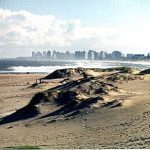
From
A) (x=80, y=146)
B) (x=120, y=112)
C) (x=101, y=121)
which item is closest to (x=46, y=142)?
(x=80, y=146)

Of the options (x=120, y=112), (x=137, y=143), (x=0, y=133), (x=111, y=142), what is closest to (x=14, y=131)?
(x=0, y=133)

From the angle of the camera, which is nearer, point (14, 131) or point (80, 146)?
point (80, 146)

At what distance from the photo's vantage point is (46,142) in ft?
54.5

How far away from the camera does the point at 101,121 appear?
19.4m

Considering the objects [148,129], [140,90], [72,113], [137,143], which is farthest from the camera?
[140,90]

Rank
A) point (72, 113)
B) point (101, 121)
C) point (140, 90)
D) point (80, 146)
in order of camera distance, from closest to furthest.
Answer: point (80, 146) < point (101, 121) < point (72, 113) < point (140, 90)

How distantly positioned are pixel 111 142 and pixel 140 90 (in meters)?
12.1

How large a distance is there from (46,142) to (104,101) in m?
6.90

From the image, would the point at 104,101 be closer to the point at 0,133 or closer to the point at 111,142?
the point at 0,133

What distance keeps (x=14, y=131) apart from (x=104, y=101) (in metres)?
5.42

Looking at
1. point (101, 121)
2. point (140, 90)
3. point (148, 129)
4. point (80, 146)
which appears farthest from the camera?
point (140, 90)

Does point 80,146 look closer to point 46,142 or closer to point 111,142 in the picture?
point 111,142

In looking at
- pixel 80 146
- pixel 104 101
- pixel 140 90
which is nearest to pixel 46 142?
pixel 80 146

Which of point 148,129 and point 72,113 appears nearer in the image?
point 148,129
